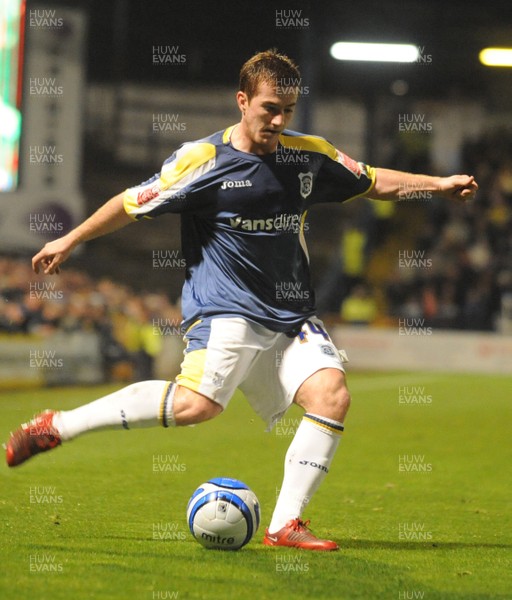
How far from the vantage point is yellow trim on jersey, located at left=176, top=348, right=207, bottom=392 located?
16.7 ft

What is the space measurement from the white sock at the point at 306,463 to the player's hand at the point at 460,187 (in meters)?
1.28

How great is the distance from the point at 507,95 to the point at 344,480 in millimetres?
22449

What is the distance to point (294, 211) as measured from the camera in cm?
535

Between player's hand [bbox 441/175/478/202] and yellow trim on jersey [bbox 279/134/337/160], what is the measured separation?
586 mm

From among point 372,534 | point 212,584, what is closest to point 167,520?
point 372,534

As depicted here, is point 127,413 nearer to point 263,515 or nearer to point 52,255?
point 52,255

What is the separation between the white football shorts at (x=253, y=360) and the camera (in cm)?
512

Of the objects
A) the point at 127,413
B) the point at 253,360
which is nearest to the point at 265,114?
the point at 253,360

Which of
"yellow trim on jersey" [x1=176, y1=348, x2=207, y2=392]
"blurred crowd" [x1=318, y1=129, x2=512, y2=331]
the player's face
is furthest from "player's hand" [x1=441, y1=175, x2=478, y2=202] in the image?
"blurred crowd" [x1=318, y1=129, x2=512, y2=331]

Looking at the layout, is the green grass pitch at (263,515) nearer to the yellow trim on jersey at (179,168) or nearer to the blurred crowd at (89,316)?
the yellow trim on jersey at (179,168)

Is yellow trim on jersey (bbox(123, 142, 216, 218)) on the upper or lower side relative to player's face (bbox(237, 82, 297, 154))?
lower

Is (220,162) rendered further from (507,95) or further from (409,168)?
(507,95)

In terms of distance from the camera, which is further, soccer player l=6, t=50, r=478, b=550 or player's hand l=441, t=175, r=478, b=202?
player's hand l=441, t=175, r=478, b=202

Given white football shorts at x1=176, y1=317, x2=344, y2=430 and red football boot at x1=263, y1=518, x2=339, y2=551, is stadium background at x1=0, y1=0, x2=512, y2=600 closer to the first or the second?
red football boot at x1=263, y1=518, x2=339, y2=551
